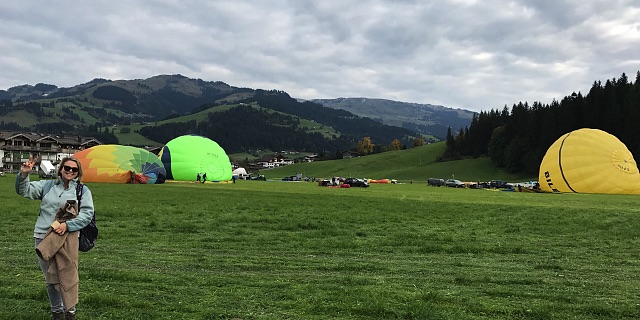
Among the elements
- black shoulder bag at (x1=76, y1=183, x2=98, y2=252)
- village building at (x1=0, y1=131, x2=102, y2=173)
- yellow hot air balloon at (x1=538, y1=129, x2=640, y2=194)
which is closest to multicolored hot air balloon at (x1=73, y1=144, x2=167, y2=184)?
yellow hot air balloon at (x1=538, y1=129, x2=640, y2=194)

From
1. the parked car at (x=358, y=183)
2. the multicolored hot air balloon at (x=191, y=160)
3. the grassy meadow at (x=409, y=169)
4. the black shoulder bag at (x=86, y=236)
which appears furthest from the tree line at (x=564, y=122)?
the black shoulder bag at (x=86, y=236)

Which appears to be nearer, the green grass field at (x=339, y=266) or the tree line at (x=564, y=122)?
the green grass field at (x=339, y=266)

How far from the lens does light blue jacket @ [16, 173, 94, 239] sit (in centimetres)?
623

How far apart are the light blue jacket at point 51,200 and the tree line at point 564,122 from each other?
75323 millimetres

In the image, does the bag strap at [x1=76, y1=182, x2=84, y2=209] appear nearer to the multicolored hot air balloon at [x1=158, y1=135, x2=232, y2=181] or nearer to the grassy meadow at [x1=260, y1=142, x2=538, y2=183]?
the multicolored hot air balloon at [x1=158, y1=135, x2=232, y2=181]

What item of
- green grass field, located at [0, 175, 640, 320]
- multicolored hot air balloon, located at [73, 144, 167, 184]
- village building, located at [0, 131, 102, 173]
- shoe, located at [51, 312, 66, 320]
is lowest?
green grass field, located at [0, 175, 640, 320]

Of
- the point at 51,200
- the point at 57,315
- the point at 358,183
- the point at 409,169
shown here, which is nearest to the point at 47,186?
the point at 51,200

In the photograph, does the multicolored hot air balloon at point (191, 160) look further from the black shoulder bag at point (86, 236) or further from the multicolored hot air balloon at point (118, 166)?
the black shoulder bag at point (86, 236)

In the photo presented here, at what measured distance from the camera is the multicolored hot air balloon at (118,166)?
4597 centimetres

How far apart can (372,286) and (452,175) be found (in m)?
98.6

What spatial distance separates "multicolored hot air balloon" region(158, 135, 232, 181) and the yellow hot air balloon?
1424 inches

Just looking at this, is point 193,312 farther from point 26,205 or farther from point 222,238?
point 26,205

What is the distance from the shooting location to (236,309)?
717cm

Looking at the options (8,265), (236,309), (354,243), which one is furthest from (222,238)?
(236,309)
